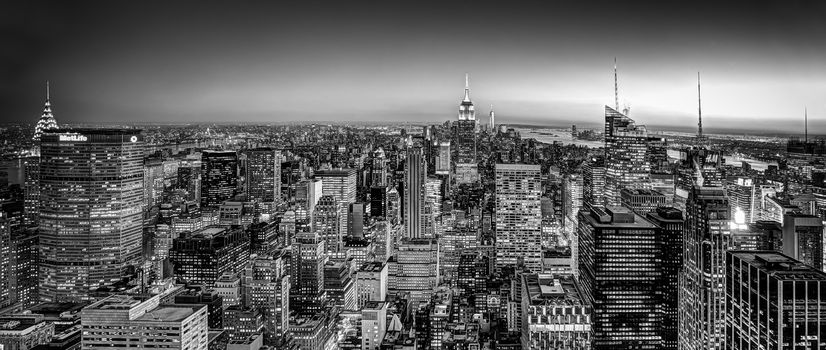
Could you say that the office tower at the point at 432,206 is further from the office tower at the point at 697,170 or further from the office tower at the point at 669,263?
the office tower at the point at 697,170

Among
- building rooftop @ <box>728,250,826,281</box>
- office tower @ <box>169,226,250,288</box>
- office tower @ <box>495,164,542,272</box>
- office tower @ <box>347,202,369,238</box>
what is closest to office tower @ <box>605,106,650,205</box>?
office tower @ <box>495,164,542,272</box>

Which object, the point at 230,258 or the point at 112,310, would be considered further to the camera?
the point at 230,258

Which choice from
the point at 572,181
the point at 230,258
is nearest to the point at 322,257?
the point at 230,258

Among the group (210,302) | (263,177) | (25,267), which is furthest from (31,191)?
(263,177)

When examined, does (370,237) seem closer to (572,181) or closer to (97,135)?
(572,181)

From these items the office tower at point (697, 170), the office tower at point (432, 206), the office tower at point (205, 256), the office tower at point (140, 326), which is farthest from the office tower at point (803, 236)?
the office tower at point (432, 206)

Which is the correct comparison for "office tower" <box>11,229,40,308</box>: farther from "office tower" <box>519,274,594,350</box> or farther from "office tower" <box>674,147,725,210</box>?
"office tower" <box>674,147,725,210</box>
